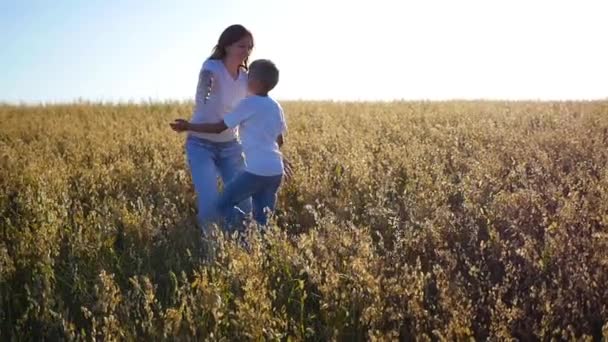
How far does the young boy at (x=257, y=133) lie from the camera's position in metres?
4.38

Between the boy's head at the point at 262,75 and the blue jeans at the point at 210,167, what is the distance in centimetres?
57

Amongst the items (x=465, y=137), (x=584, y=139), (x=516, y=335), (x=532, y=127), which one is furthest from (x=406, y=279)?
(x=532, y=127)

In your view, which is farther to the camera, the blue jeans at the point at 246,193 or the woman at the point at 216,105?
the woman at the point at 216,105

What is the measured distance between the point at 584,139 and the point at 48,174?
517 centimetres

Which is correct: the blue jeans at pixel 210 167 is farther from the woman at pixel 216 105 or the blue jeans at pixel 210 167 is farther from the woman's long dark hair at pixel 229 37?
the woman's long dark hair at pixel 229 37

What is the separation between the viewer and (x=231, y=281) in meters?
3.24

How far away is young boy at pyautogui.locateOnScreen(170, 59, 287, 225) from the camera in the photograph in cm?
438

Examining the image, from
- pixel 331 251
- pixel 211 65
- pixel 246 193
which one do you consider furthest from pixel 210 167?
pixel 331 251

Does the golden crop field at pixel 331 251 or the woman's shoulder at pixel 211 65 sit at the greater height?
the woman's shoulder at pixel 211 65

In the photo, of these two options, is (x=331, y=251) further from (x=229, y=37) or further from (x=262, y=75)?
(x=229, y=37)

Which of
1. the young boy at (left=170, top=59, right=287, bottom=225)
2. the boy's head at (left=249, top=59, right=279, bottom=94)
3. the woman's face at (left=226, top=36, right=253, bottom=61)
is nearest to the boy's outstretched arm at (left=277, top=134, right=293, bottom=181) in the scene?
the young boy at (left=170, top=59, right=287, bottom=225)

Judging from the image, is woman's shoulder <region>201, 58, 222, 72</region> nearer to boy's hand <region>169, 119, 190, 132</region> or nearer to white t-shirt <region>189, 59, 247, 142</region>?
white t-shirt <region>189, 59, 247, 142</region>

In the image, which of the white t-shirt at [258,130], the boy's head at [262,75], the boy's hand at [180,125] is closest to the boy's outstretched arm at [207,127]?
the boy's hand at [180,125]

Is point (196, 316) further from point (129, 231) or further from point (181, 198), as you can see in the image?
point (181, 198)
